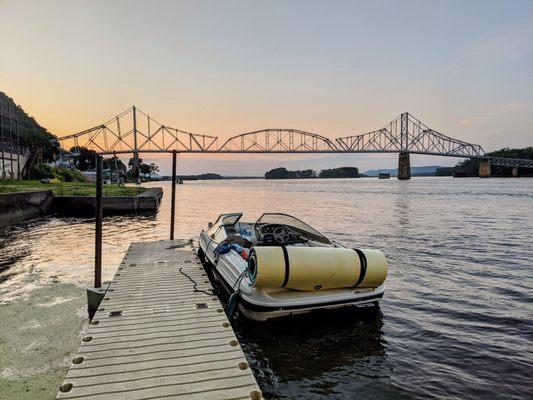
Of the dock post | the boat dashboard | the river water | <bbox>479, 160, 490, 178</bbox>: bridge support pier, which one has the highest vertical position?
<bbox>479, 160, 490, 178</bbox>: bridge support pier

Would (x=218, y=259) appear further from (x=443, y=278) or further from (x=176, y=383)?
(x=443, y=278)

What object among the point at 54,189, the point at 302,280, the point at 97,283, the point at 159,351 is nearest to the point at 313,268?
the point at 302,280

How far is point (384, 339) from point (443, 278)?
5320 millimetres

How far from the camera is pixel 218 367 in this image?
15.5 feet

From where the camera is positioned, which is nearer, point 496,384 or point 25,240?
point 496,384

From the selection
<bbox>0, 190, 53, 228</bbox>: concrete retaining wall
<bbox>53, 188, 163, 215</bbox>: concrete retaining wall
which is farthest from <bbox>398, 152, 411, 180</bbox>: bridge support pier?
<bbox>0, 190, 53, 228</bbox>: concrete retaining wall

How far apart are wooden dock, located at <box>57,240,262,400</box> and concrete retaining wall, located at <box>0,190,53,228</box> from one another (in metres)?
17.7

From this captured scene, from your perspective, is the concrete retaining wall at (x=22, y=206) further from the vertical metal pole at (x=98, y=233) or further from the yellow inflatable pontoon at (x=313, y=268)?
the yellow inflatable pontoon at (x=313, y=268)

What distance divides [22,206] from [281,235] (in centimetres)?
2142

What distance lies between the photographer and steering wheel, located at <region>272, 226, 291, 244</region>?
984cm

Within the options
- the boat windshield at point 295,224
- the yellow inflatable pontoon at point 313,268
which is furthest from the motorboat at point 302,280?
the boat windshield at point 295,224

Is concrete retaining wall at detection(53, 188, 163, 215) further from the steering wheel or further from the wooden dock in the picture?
the wooden dock

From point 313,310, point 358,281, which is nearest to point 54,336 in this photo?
point 313,310

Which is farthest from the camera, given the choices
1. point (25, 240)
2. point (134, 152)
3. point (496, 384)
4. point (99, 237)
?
point (134, 152)
